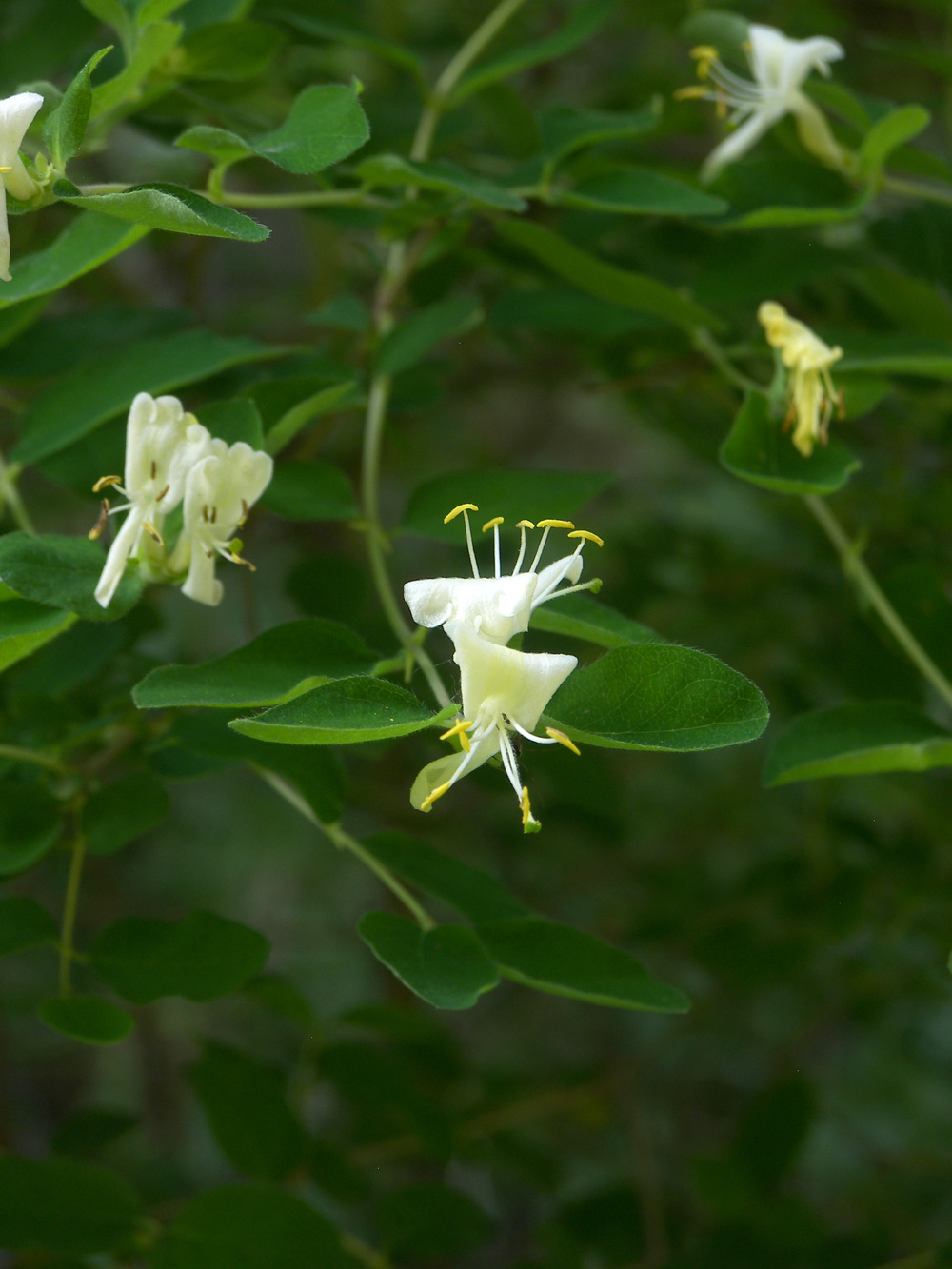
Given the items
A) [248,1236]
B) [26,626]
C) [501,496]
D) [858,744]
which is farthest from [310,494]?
[248,1236]

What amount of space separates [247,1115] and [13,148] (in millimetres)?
657

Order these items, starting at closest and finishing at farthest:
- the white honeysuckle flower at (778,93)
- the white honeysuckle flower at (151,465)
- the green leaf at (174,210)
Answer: the green leaf at (174,210) < the white honeysuckle flower at (151,465) < the white honeysuckle flower at (778,93)

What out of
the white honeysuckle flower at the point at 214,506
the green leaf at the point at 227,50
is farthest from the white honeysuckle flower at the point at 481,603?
the green leaf at the point at 227,50

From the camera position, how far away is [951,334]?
0.89 m

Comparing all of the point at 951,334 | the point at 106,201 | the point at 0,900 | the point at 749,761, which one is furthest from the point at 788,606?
the point at 106,201

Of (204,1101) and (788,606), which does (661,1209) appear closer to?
(204,1101)

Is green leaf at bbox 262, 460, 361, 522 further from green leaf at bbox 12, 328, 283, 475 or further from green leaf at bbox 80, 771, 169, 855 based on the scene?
green leaf at bbox 80, 771, 169, 855

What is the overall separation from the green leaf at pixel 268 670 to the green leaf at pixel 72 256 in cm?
19

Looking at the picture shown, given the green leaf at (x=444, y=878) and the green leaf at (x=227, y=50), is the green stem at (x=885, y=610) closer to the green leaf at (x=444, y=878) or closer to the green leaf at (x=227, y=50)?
the green leaf at (x=444, y=878)

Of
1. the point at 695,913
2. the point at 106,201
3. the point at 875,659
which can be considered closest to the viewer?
the point at 106,201

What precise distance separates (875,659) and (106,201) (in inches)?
23.2

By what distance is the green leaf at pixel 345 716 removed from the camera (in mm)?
460

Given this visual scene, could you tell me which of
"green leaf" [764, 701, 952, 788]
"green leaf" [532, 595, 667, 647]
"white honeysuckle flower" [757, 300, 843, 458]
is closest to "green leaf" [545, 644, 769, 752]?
"green leaf" [532, 595, 667, 647]

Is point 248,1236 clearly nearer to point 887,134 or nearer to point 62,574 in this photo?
point 62,574
